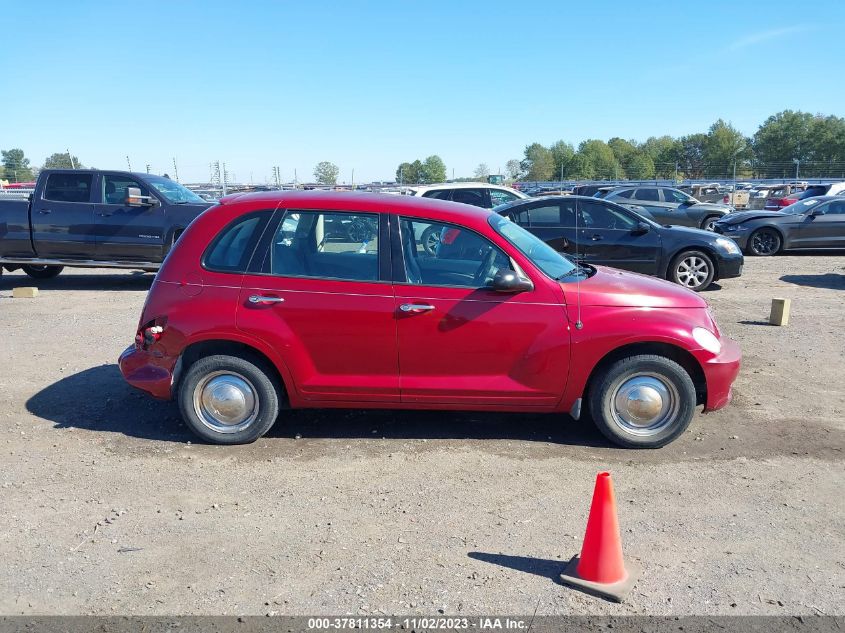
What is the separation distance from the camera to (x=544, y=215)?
11820 mm

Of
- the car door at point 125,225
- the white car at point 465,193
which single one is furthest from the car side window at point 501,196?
the car door at point 125,225

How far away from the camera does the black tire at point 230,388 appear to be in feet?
16.9

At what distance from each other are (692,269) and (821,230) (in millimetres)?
7109

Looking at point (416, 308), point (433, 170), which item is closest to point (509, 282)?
point (416, 308)

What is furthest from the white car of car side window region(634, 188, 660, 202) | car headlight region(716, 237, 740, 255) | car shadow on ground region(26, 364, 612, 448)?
car shadow on ground region(26, 364, 612, 448)

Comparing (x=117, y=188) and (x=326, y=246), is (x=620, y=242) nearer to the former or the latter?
(x=326, y=246)

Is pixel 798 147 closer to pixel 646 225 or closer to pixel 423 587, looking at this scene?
pixel 646 225

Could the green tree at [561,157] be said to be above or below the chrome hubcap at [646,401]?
above

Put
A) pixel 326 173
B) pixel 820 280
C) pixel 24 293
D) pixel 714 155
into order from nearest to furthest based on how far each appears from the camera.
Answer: pixel 24 293
pixel 820 280
pixel 326 173
pixel 714 155

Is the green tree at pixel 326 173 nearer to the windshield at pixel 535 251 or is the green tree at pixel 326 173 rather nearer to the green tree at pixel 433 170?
the green tree at pixel 433 170

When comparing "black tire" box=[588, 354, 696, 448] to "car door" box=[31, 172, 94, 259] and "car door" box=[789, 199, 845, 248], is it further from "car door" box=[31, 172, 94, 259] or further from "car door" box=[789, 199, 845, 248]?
"car door" box=[789, 199, 845, 248]

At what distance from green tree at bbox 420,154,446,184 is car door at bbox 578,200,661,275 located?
3413cm

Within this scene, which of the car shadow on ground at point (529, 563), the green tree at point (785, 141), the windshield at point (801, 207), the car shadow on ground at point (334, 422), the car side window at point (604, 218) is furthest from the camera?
the green tree at point (785, 141)

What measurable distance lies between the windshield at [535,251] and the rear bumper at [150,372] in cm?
262
